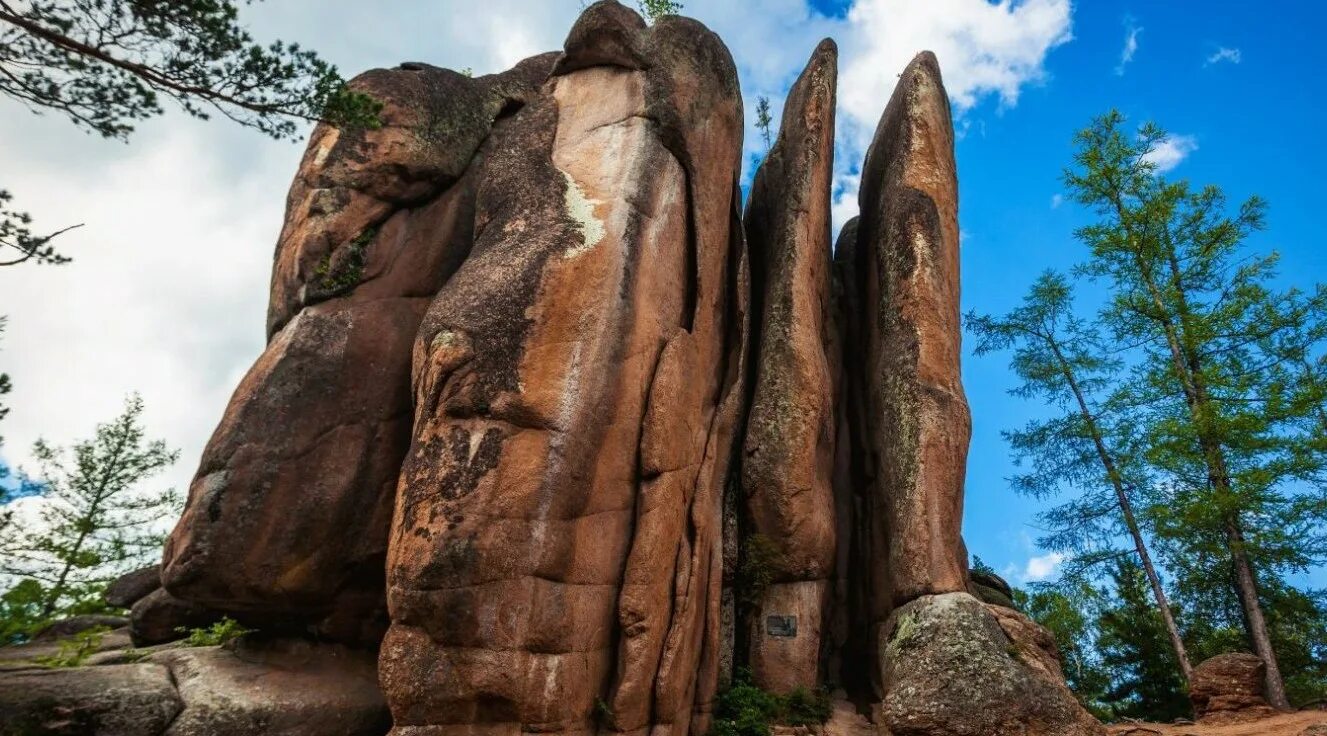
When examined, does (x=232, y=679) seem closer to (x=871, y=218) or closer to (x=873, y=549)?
(x=873, y=549)

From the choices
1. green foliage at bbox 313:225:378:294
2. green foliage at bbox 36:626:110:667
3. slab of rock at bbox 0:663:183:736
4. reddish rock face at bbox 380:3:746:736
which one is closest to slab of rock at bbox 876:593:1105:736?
reddish rock face at bbox 380:3:746:736

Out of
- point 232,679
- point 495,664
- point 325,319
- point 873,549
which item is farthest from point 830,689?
point 325,319

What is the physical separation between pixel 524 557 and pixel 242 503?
3.77m

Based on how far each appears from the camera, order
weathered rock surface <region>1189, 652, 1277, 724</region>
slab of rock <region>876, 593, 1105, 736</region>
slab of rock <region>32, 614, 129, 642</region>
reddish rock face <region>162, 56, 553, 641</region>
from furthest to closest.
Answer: slab of rock <region>32, 614, 129, 642</region> < weathered rock surface <region>1189, 652, 1277, 724</region> < reddish rock face <region>162, 56, 553, 641</region> < slab of rock <region>876, 593, 1105, 736</region>

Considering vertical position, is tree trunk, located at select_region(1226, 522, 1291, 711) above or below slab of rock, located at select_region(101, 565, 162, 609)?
above

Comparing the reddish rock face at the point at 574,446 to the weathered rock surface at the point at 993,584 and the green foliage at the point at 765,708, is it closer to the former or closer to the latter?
the green foliage at the point at 765,708

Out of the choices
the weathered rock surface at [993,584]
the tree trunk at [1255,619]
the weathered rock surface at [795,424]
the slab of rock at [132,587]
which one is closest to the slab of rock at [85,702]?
the slab of rock at [132,587]

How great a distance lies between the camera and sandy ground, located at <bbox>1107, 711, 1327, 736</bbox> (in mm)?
11438

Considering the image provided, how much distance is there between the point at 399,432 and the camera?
1048 centimetres

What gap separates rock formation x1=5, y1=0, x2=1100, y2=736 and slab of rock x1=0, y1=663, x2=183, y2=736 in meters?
0.11

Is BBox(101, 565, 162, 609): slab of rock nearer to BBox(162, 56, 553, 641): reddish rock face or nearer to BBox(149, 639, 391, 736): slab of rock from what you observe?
BBox(149, 639, 391, 736): slab of rock

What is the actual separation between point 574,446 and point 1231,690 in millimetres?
12208

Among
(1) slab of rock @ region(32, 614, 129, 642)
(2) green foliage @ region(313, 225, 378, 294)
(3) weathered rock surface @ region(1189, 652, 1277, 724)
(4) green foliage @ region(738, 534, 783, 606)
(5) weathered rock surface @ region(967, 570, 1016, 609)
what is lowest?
(1) slab of rock @ region(32, 614, 129, 642)

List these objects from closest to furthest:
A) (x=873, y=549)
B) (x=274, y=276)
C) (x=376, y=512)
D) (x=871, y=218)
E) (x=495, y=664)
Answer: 1. (x=495, y=664)
2. (x=376, y=512)
3. (x=274, y=276)
4. (x=873, y=549)
5. (x=871, y=218)
